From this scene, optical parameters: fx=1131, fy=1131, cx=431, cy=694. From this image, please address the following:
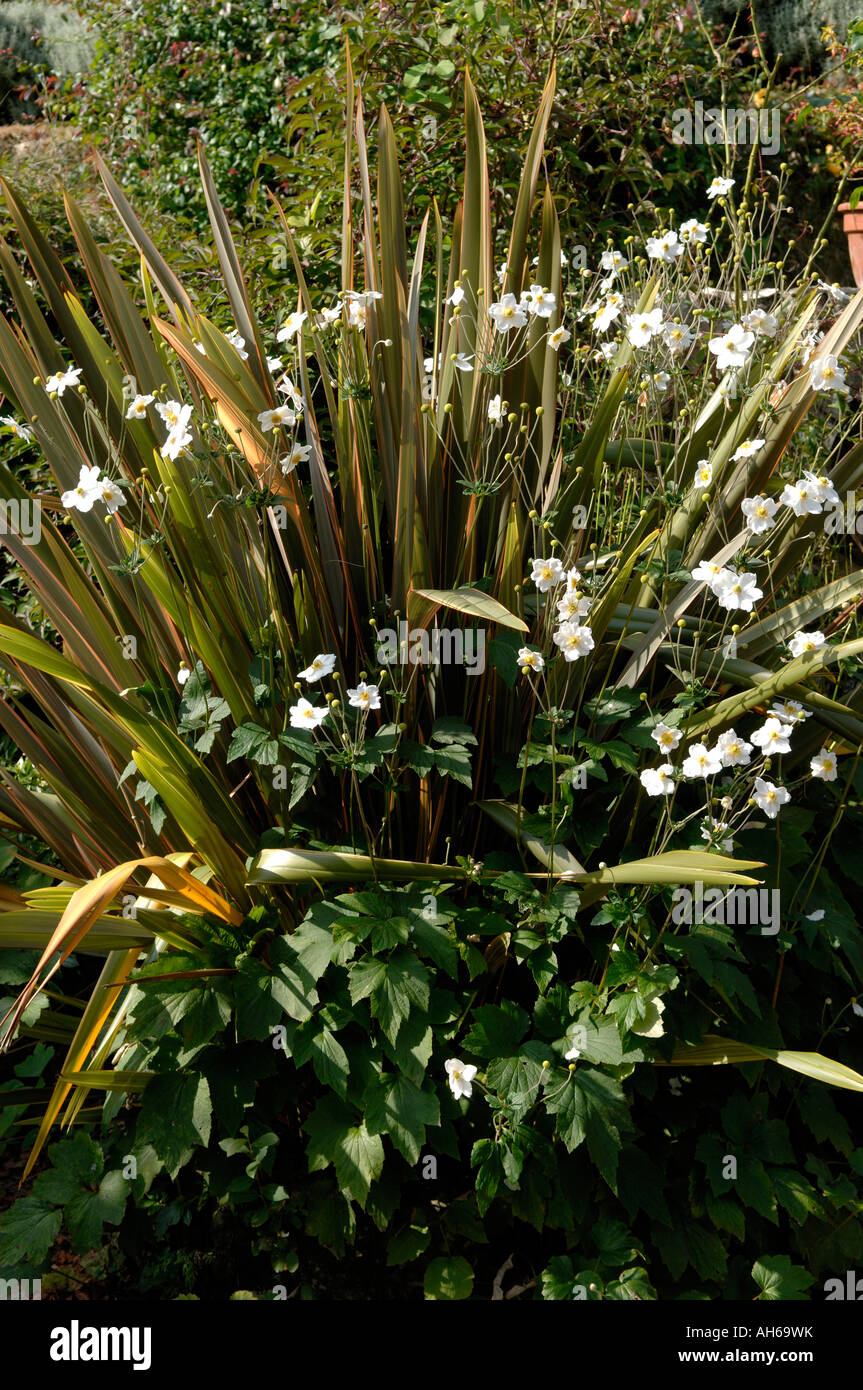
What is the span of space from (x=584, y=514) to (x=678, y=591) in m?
0.22

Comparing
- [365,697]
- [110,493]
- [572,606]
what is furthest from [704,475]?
Answer: [110,493]

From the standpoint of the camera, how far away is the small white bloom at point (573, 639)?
1.71 metres

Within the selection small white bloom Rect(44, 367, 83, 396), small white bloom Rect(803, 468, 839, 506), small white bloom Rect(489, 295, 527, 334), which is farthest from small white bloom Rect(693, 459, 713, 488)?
small white bloom Rect(44, 367, 83, 396)

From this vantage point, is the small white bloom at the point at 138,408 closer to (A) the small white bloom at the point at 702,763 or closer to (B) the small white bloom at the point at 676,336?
(B) the small white bloom at the point at 676,336

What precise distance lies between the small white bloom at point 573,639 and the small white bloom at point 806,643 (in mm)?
326

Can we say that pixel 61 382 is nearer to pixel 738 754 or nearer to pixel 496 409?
pixel 496 409

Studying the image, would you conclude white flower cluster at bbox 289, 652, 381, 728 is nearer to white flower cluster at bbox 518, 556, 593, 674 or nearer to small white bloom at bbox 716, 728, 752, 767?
white flower cluster at bbox 518, 556, 593, 674

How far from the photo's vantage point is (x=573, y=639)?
1713mm

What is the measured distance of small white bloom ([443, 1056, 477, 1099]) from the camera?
1.61 meters

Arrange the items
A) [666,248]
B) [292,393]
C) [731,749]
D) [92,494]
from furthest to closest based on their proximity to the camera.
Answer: [666,248]
[292,393]
[92,494]
[731,749]

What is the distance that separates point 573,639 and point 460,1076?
2.17 ft

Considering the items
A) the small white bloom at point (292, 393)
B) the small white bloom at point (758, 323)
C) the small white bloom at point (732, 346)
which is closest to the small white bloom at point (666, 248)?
the small white bloom at point (758, 323)

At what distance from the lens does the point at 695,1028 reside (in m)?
1.75
